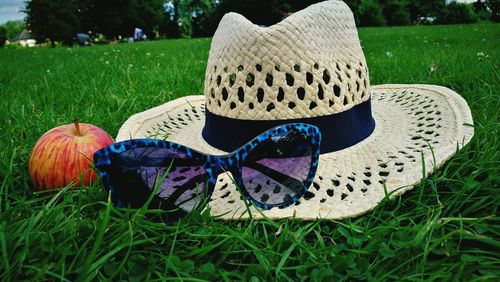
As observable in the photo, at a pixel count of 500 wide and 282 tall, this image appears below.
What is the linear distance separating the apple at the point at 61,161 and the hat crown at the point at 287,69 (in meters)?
0.59

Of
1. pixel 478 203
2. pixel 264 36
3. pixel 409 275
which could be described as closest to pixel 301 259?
pixel 409 275

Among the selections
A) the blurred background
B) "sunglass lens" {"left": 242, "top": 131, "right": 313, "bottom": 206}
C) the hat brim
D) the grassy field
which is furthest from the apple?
the blurred background

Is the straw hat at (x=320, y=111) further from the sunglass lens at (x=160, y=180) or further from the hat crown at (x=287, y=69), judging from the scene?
the sunglass lens at (x=160, y=180)

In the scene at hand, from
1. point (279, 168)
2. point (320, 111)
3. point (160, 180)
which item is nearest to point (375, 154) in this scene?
point (320, 111)

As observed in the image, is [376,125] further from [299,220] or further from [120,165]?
[120,165]

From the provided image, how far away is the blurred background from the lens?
107 ft

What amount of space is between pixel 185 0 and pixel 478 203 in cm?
4406

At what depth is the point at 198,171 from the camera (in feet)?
4.34

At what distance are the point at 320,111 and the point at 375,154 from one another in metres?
0.31

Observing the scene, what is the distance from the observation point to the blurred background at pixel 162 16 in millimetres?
32750

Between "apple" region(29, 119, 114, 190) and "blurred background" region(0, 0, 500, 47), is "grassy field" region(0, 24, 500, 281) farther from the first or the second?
"blurred background" region(0, 0, 500, 47)

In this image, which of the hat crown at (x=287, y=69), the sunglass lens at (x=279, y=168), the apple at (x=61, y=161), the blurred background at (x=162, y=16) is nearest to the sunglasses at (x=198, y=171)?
the sunglass lens at (x=279, y=168)

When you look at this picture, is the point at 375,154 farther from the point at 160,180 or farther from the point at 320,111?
the point at 160,180

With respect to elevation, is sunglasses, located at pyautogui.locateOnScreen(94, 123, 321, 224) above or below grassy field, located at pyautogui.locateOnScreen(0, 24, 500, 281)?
above
